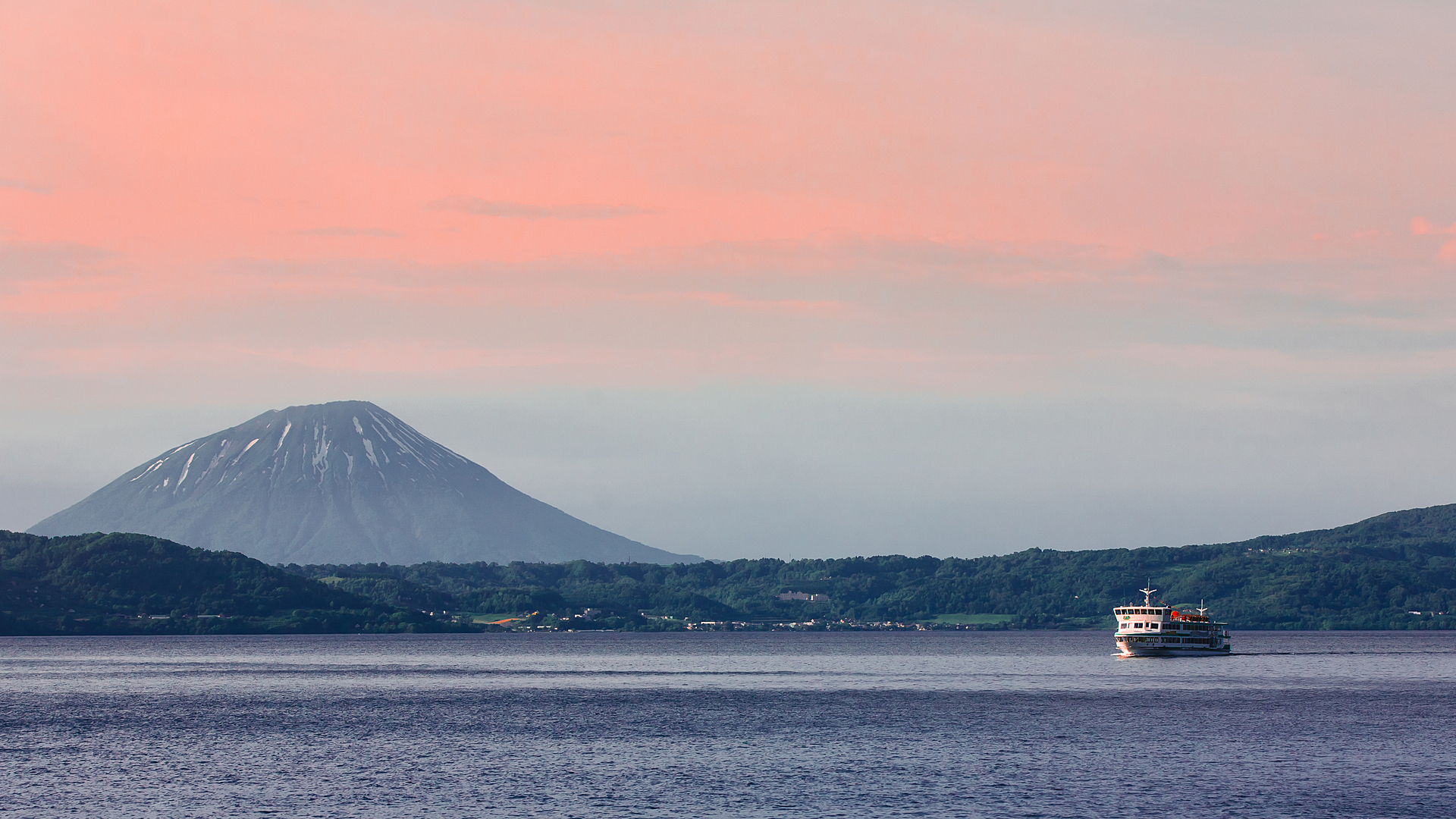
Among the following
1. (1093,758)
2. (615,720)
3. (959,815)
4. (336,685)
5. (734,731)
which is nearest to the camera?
(959,815)

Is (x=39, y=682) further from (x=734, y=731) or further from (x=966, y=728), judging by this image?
(x=966, y=728)

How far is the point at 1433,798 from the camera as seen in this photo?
78938mm

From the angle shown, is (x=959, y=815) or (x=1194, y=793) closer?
(x=959, y=815)

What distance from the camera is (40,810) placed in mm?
77500

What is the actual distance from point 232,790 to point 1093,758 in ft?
183

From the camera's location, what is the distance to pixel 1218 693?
527ft

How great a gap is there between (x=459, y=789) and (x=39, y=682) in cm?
12959

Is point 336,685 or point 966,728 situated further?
point 336,685

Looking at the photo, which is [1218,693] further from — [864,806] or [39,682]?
[39,682]

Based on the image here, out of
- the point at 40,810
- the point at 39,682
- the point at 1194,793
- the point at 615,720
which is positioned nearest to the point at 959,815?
the point at 1194,793

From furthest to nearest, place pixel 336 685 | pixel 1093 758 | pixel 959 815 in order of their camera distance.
Answer: pixel 336 685 < pixel 1093 758 < pixel 959 815

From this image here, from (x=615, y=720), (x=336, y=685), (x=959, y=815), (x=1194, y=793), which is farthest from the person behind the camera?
(x=336, y=685)

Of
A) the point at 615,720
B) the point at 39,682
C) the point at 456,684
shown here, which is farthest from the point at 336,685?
the point at 615,720

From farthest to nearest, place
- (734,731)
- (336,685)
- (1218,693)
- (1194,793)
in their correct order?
1. (336,685)
2. (1218,693)
3. (734,731)
4. (1194,793)
